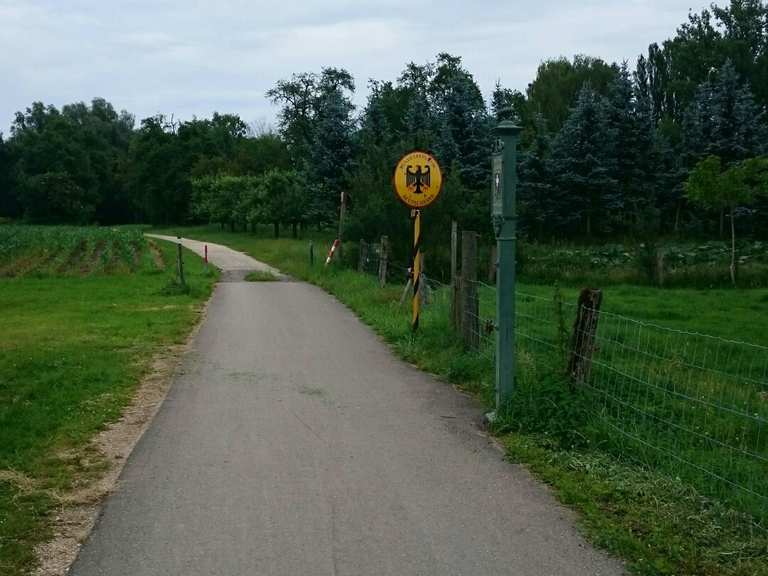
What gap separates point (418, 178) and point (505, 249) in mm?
5874

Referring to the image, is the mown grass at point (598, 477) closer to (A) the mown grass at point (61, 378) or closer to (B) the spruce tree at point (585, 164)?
(A) the mown grass at point (61, 378)

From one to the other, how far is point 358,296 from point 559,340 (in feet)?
36.7

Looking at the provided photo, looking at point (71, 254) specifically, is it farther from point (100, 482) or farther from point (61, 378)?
point (100, 482)

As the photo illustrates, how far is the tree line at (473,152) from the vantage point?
135 ft

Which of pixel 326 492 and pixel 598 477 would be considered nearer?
pixel 326 492

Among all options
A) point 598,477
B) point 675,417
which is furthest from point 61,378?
point 675,417

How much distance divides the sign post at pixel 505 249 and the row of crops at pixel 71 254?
26.6m

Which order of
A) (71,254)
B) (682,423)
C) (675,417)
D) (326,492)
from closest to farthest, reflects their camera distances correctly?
(326,492)
(682,423)
(675,417)
(71,254)

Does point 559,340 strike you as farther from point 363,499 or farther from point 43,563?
point 43,563

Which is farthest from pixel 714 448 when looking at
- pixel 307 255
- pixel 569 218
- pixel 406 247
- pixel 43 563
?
pixel 569 218

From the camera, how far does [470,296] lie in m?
10.9

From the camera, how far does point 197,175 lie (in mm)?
A: 82875

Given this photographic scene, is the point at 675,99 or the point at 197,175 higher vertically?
the point at 675,99

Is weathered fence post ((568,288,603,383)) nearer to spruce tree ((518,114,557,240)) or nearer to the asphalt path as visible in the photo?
the asphalt path
